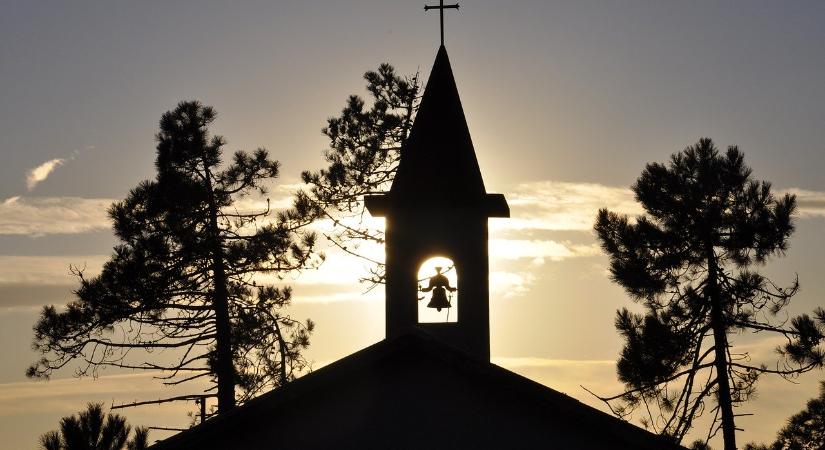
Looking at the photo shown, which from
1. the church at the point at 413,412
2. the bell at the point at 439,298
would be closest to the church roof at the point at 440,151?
the bell at the point at 439,298

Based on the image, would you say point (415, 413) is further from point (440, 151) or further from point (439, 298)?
point (440, 151)

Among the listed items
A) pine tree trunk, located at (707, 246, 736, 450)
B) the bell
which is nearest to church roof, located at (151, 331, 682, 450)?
the bell

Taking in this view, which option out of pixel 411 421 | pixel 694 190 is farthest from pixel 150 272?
pixel 411 421

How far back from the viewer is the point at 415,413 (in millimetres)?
11578

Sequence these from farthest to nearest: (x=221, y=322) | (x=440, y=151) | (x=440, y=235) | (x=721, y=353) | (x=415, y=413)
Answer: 1. (x=221, y=322)
2. (x=721, y=353)
3. (x=440, y=151)
4. (x=440, y=235)
5. (x=415, y=413)

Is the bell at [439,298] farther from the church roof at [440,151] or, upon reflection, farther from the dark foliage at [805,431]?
the dark foliage at [805,431]

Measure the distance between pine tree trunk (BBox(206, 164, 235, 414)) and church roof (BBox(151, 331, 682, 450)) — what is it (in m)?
11.3

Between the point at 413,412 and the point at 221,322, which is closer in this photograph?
the point at 413,412

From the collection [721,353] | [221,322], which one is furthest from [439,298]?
[221,322]

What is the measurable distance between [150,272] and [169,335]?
141 cm

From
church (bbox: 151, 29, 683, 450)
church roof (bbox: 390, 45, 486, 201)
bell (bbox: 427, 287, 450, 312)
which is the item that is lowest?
church (bbox: 151, 29, 683, 450)

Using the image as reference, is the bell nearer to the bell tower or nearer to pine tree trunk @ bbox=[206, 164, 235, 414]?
the bell tower

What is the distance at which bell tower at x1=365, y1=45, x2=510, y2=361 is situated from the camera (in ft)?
46.5

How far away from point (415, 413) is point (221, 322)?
1207 cm
